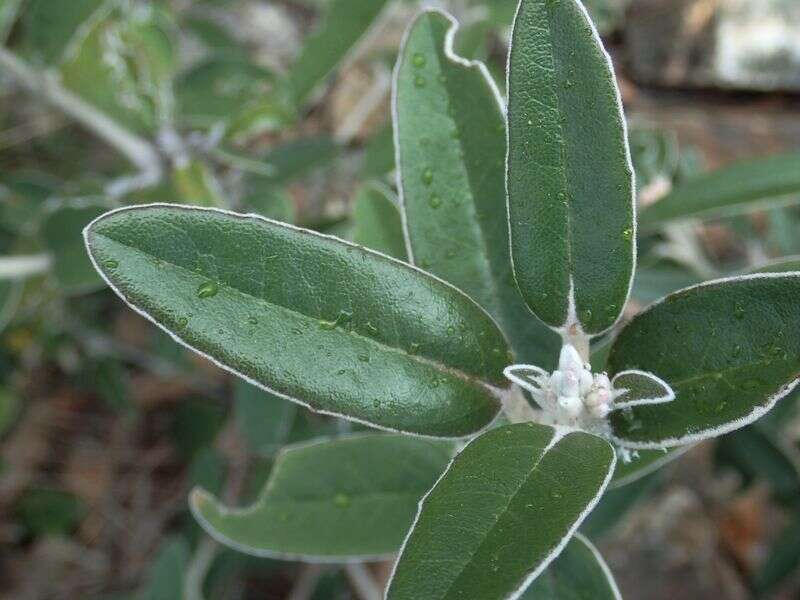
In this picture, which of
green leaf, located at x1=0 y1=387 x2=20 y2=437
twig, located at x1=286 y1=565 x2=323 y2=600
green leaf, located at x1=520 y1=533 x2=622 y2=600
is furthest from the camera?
green leaf, located at x1=0 y1=387 x2=20 y2=437

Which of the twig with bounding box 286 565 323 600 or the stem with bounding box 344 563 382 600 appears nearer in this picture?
the stem with bounding box 344 563 382 600

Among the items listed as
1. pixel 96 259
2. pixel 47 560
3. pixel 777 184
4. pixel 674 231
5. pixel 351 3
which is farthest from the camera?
pixel 47 560

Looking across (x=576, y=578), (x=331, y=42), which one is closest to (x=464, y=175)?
(x=576, y=578)

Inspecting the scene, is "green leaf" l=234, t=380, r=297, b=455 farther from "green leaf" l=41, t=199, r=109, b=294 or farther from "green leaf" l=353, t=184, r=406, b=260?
"green leaf" l=353, t=184, r=406, b=260

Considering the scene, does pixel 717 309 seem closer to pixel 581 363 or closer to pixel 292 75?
pixel 581 363

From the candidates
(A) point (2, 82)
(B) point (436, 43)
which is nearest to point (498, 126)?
(B) point (436, 43)

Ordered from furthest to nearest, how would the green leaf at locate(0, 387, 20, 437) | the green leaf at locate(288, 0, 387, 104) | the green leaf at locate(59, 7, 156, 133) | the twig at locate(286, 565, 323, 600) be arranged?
the green leaf at locate(0, 387, 20, 437)
the twig at locate(286, 565, 323, 600)
the green leaf at locate(59, 7, 156, 133)
the green leaf at locate(288, 0, 387, 104)

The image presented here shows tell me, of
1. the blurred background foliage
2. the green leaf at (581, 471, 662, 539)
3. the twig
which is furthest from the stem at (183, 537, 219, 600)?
the green leaf at (581, 471, 662, 539)

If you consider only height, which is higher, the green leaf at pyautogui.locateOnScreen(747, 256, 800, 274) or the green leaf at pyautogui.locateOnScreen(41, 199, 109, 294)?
the green leaf at pyautogui.locateOnScreen(747, 256, 800, 274)
